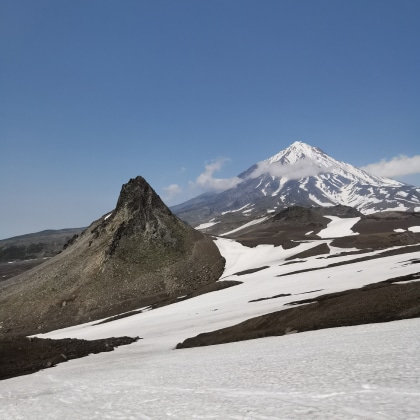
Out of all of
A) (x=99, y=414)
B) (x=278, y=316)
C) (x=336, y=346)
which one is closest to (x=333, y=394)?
(x=99, y=414)

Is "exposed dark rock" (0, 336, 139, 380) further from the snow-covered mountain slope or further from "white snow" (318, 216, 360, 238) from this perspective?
"white snow" (318, 216, 360, 238)

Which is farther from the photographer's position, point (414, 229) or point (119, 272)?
point (414, 229)

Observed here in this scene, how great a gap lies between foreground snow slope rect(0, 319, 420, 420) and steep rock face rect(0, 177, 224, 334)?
185 ft

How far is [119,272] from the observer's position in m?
87.1

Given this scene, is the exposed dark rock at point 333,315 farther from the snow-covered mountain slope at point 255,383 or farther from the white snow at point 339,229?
the white snow at point 339,229

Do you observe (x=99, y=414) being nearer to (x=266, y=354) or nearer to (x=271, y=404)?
(x=271, y=404)

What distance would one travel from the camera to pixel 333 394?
32.6ft

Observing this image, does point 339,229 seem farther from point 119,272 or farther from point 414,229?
point 119,272

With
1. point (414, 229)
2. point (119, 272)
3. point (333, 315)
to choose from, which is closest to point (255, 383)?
point (333, 315)

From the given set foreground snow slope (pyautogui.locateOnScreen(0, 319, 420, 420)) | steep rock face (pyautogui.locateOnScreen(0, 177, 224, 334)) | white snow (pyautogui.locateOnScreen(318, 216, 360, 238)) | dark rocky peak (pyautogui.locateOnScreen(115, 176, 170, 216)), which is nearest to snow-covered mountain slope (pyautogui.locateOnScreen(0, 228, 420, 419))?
foreground snow slope (pyautogui.locateOnScreen(0, 319, 420, 420))

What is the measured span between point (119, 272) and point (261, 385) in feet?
257

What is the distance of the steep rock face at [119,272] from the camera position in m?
75.3

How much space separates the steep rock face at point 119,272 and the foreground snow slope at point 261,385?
56.4m

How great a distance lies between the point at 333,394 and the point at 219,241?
118 metres
